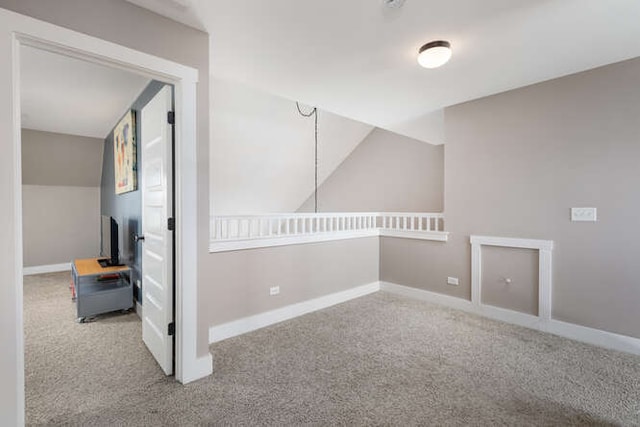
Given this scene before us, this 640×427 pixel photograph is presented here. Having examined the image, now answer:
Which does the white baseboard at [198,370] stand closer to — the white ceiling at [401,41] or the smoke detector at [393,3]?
the white ceiling at [401,41]

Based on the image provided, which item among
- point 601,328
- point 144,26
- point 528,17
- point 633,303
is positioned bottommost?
point 601,328

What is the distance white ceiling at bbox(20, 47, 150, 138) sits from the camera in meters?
2.69

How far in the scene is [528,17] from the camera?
1.93 metres

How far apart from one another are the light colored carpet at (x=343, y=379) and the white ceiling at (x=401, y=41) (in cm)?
249

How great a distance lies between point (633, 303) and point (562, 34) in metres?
2.29

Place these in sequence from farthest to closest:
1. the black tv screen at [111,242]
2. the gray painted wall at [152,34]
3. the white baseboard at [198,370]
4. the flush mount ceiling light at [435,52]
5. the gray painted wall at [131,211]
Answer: the black tv screen at [111,242] → the gray painted wall at [131,211] → the flush mount ceiling light at [435,52] → the white baseboard at [198,370] → the gray painted wall at [152,34]

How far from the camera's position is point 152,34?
1.87 metres

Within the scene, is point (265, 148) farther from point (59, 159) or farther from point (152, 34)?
point (59, 159)

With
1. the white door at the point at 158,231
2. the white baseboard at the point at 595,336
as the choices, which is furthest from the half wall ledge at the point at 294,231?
the white baseboard at the point at 595,336

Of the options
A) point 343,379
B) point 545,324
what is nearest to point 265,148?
point 343,379

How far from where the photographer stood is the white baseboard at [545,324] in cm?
256

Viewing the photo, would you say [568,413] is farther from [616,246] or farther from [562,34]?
[562,34]

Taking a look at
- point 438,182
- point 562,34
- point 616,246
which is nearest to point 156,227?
point 562,34

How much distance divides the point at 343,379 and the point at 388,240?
2546 millimetres
